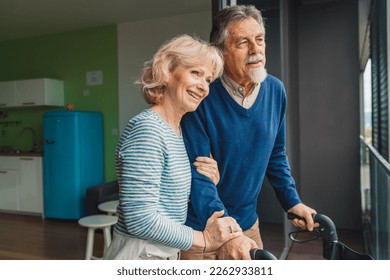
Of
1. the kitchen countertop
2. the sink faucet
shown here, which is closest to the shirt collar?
the kitchen countertop

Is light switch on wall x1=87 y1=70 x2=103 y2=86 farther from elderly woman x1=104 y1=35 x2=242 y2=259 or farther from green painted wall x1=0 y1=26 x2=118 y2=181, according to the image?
elderly woman x1=104 y1=35 x2=242 y2=259

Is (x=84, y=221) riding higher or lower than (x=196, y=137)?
lower

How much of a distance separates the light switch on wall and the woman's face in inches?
148

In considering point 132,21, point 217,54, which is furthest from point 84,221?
point 132,21

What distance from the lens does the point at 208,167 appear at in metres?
0.95

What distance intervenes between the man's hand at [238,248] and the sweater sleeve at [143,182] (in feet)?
0.49

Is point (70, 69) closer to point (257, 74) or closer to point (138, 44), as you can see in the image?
point (138, 44)

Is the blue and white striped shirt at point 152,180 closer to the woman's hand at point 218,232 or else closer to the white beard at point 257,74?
the woman's hand at point 218,232

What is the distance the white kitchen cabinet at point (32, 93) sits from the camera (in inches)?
177

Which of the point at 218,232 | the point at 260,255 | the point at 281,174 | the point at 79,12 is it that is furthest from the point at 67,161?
the point at 260,255

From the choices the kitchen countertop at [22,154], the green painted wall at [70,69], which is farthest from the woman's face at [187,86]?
A: the kitchen countertop at [22,154]

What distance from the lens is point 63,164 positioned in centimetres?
411
